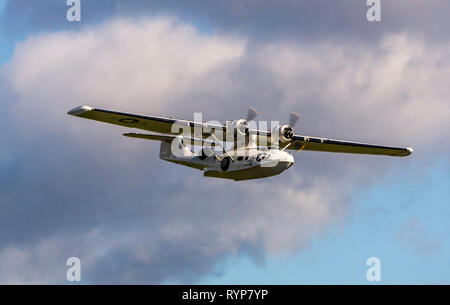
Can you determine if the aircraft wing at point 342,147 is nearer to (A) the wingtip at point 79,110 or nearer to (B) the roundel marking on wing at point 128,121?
(B) the roundel marking on wing at point 128,121

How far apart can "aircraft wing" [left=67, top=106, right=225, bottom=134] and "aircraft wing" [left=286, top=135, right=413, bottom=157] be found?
6.06 meters

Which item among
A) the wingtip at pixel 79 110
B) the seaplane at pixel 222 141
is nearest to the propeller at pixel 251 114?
the seaplane at pixel 222 141

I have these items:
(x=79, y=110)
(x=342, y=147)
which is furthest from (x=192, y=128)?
(x=342, y=147)

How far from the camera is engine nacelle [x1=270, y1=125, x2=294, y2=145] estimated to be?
121 ft

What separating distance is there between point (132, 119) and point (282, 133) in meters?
8.19

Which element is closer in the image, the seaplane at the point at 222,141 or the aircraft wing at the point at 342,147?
the seaplane at the point at 222,141

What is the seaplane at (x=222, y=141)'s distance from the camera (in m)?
33.4

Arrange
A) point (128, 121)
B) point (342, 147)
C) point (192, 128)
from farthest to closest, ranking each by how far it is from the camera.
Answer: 1. point (342, 147)
2. point (192, 128)
3. point (128, 121)

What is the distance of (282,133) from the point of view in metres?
36.9

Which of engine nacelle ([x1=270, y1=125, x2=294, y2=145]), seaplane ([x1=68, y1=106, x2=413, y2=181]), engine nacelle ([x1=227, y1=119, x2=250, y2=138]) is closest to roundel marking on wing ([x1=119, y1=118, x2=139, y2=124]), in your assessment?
seaplane ([x1=68, y1=106, x2=413, y2=181])

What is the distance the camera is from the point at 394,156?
143ft

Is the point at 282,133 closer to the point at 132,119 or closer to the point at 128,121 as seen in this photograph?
the point at 132,119

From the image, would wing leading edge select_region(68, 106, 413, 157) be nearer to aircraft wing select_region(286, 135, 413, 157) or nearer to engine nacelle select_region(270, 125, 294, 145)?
aircraft wing select_region(286, 135, 413, 157)

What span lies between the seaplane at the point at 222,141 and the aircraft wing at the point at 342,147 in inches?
2.3
